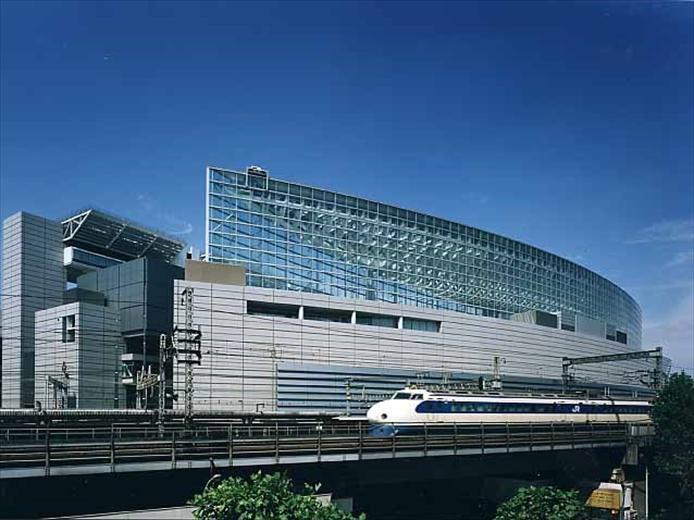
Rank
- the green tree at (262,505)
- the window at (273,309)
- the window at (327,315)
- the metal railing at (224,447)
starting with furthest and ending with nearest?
the window at (327,315), the window at (273,309), the metal railing at (224,447), the green tree at (262,505)

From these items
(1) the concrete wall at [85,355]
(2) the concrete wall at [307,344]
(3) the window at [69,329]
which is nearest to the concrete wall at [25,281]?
(1) the concrete wall at [85,355]

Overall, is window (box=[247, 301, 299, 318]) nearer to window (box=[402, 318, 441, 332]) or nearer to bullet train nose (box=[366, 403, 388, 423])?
window (box=[402, 318, 441, 332])

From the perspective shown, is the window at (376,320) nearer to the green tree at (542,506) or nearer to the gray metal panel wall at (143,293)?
the gray metal panel wall at (143,293)

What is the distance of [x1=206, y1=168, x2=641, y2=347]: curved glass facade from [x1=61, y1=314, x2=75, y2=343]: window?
9.70 m

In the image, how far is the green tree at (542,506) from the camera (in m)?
14.7

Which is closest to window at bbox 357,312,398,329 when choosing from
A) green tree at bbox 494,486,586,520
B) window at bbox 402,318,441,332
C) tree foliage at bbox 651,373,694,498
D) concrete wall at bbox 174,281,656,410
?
concrete wall at bbox 174,281,656,410

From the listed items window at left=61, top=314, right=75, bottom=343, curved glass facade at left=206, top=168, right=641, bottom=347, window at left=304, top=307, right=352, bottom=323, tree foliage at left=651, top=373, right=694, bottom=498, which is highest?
curved glass facade at left=206, top=168, right=641, bottom=347

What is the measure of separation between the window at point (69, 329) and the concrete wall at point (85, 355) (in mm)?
131

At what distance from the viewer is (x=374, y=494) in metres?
19.1

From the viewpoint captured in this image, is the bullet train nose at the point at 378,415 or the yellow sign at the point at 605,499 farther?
the bullet train nose at the point at 378,415

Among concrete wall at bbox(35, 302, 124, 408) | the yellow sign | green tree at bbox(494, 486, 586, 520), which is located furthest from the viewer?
concrete wall at bbox(35, 302, 124, 408)

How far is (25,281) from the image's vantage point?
51.8 m

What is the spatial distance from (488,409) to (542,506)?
12.5 meters

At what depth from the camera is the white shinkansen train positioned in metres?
24.6
